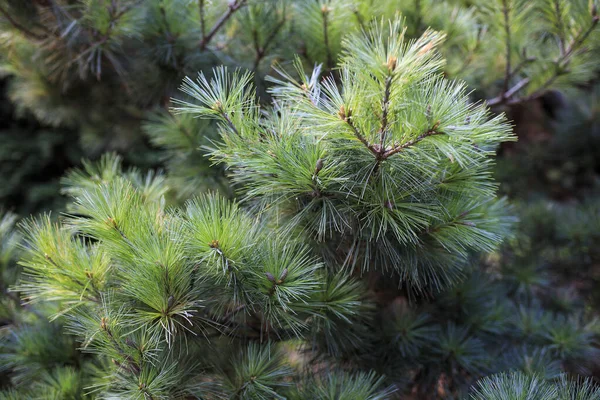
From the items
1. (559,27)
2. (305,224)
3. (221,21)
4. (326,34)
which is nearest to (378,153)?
(305,224)

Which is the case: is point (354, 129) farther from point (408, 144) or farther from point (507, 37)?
point (507, 37)

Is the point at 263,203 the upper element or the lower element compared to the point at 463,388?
upper

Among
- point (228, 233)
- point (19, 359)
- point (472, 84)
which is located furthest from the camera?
point (472, 84)

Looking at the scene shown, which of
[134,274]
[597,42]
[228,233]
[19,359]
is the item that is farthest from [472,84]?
[19,359]

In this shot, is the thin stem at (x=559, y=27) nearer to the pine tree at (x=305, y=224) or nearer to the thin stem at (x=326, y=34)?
the pine tree at (x=305, y=224)

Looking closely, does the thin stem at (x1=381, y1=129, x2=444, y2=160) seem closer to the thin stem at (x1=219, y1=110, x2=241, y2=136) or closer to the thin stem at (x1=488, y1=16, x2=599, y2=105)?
the thin stem at (x1=219, y1=110, x2=241, y2=136)

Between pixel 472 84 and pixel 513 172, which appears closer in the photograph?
pixel 472 84

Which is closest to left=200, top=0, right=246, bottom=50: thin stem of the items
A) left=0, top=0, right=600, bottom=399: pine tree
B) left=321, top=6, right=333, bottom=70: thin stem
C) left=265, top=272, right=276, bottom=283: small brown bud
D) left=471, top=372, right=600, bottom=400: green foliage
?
left=0, top=0, right=600, bottom=399: pine tree

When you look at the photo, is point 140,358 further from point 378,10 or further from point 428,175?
point 378,10

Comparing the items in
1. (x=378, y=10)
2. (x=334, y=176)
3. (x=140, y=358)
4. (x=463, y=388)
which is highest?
(x=378, y=10)
